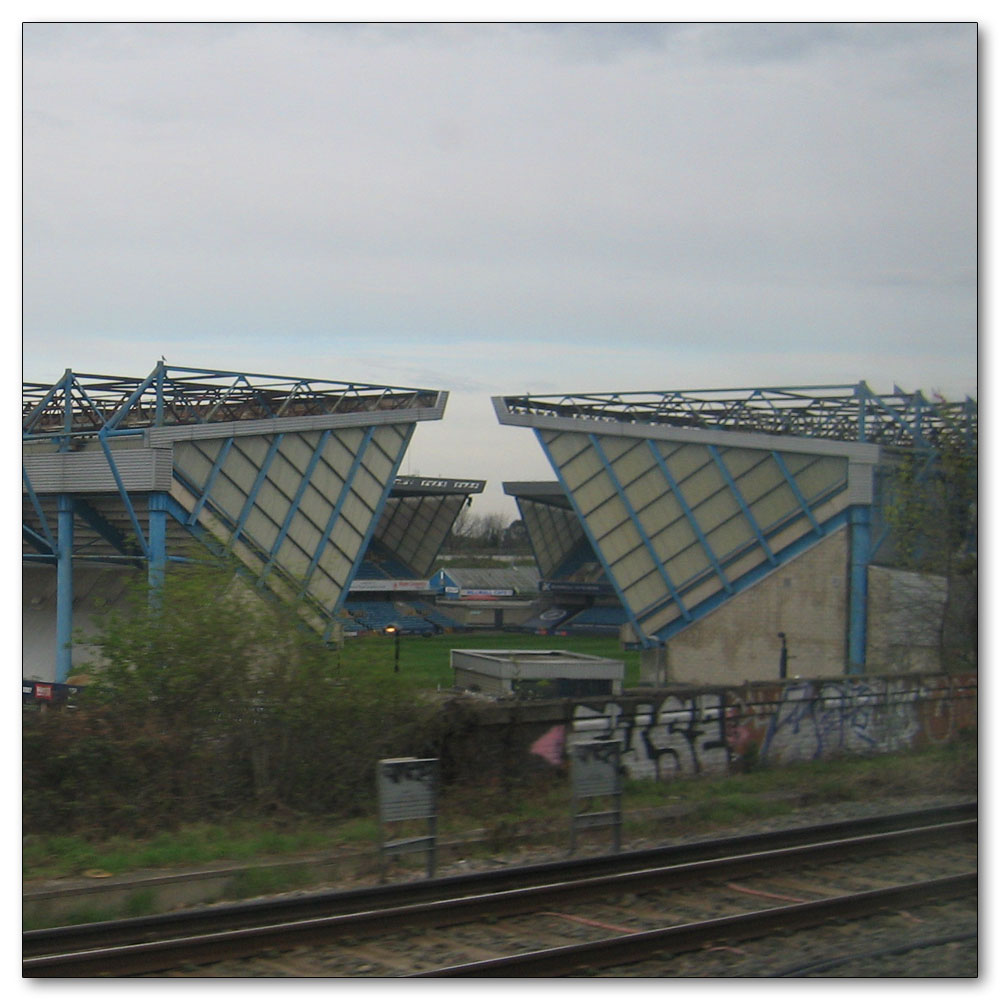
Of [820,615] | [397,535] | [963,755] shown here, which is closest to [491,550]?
[397,535]

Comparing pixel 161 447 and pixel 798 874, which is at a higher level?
pixel 161 447

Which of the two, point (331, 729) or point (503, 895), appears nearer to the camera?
point (503, 895)

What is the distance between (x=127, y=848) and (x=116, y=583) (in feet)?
44.8

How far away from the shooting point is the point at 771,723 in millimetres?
14898

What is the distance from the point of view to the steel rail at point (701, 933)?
702 centimetres

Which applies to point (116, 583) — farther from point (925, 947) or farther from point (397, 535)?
point (397, 535)

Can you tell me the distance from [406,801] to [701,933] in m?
2.98

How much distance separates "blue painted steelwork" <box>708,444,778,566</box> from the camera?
1152 inches

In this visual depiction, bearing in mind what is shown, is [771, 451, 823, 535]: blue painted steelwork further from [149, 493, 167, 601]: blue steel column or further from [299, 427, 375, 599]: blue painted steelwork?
[149, 493, 167, 601]: blue steel column

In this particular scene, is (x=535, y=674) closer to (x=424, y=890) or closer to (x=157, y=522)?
(x=157, y=522)

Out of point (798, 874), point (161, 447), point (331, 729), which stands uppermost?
point (161, 447)

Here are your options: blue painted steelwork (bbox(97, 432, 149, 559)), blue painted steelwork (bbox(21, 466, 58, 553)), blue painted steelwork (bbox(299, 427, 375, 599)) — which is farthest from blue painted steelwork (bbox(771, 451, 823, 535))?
blue painted steelwork (bbox(21, 466, 58, 553))

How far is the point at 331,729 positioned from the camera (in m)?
11.9

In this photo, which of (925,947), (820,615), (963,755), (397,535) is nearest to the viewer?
(925,947)
